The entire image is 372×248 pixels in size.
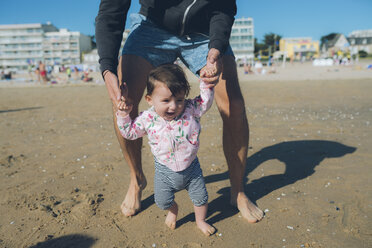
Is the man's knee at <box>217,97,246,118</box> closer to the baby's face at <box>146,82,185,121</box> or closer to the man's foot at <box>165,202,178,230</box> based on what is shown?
the baby's face at <box>146,82,185,121</box>

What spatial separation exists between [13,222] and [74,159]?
1626mm

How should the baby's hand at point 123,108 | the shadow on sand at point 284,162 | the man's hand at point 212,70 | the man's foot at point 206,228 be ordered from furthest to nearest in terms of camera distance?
the shadow on sand at point 284,162, the man's foot at point 206,228, the man's hand at point 212,70, the baby's hand at point 123,108

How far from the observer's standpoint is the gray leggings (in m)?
2.17

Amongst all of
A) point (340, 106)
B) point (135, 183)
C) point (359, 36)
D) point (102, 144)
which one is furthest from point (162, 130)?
point (359, 36)

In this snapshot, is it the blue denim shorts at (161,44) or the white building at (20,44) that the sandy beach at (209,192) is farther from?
the white building at (20,44)

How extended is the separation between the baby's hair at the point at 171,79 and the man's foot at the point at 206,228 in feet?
3.49

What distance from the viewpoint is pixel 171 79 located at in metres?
2.00

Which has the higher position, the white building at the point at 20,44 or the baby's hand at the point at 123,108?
the white building at the point at 20,44

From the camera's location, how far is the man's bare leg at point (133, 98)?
2.53 m

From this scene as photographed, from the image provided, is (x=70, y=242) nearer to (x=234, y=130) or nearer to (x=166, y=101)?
(x=166, y=101)

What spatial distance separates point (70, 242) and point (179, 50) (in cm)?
183

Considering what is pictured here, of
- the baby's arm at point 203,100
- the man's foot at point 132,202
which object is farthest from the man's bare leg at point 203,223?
the baby's arm at point 203,100

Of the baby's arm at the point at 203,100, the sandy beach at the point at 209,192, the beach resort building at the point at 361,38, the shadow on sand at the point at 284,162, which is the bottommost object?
the shadow on sand at the point at 284,162

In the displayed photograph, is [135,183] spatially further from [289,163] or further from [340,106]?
[340,106]
